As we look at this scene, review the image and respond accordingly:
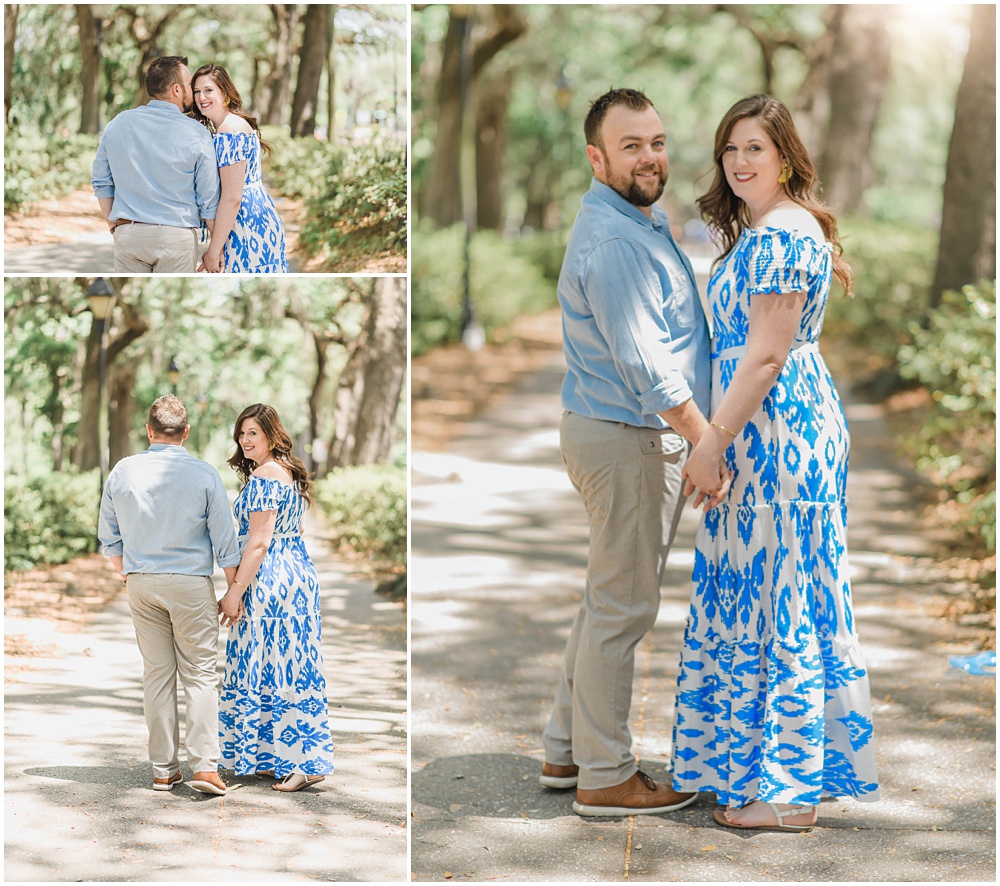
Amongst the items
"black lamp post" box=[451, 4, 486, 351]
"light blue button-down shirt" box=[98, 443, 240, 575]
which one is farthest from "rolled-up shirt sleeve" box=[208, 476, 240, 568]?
"black lamp post" box=[451, 4, 486, 351]

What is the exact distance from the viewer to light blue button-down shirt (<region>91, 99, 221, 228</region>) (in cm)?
354

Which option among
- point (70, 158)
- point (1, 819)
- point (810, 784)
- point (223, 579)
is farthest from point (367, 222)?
point (810, 784)

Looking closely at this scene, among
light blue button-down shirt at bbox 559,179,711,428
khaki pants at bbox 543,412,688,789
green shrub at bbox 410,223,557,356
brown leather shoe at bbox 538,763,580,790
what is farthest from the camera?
green shrub at bbox 410,223,557,356

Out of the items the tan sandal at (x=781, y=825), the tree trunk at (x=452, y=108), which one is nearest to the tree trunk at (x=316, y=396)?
the tan sandal at (x=781, y=825)

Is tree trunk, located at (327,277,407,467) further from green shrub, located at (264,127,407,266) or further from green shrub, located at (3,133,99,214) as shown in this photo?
green shrub, located at (3,133,99,214)

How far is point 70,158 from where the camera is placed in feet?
12.3

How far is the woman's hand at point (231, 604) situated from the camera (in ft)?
12.1

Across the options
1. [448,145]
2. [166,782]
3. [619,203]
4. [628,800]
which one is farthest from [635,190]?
[448,145]

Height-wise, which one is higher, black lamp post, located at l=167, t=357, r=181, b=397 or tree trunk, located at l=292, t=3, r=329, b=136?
tree trunk, located at l=292, t=3, r=329, b=136

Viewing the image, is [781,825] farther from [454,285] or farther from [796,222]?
[454,285]

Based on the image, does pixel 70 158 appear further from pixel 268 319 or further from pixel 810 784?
pixel 810 784

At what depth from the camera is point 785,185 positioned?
4.11m

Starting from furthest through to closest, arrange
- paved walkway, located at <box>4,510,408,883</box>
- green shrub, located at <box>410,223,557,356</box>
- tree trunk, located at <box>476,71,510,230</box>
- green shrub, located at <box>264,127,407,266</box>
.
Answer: tree trunk, located at <box>476,71,510,230</box>
green shrub, located at <box>410,223,557,356</box>
green shrub, located at <box>264,127,407,266</box>
paved walkway, located at <box>4,510,408,883</box>

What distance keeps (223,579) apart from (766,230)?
216cm
